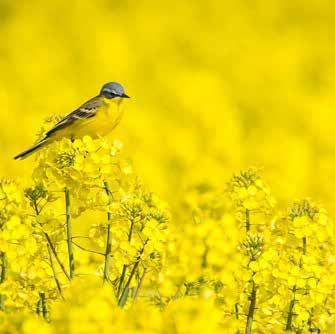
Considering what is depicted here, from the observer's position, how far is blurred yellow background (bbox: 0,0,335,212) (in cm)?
725

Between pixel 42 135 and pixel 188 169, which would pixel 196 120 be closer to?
pixel 188 169

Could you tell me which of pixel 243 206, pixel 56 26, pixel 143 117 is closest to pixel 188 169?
pixel 143 117

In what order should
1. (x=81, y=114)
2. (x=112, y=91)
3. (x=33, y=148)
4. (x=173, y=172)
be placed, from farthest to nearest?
(x=173, y=172)
(x=112, y=91)
(x=81, y=114)
(x=33, y=148)

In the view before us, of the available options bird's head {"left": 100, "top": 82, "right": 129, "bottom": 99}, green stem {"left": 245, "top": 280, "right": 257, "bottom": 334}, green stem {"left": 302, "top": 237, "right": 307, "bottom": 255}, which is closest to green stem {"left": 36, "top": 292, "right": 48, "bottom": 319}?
green stem {"left": 245, "top": 280, "right": 257, "bottom": 334}

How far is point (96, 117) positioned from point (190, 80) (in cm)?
586

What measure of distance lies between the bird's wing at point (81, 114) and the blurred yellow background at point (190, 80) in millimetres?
2859

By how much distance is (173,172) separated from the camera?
23.3 feet

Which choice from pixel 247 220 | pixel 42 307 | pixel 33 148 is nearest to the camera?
pixel 42 307

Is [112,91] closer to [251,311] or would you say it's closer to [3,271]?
[3,271]

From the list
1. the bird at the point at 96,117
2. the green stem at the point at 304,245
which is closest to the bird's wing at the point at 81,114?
the bird at the point at 96,117

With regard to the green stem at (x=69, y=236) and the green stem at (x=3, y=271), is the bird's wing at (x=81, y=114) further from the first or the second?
the green stem at (x=3, y=271)

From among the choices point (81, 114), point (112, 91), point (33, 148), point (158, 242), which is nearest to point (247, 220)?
point (158, 242)

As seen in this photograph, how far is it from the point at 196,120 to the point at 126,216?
6.06 metres

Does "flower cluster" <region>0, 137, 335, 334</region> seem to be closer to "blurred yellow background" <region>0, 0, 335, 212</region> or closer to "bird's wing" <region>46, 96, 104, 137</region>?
"bird's wing" <region>46, 96, 104, 137</region>
